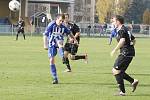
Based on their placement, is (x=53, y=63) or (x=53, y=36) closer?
(x=53, y=63)

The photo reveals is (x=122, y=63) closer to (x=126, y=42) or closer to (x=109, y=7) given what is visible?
(x=126, y=42)

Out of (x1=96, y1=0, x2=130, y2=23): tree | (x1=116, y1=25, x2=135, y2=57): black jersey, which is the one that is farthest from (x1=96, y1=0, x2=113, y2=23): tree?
(x1=116, y1=25, x2=135, y2=57): black jersey

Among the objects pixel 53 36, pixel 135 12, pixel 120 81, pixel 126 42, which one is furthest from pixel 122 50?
pixel 135 12

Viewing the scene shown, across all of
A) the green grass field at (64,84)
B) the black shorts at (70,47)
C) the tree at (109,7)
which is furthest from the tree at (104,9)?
the black shorts at (70,47)

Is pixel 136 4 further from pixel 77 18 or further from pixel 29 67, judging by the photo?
pixel 29 67

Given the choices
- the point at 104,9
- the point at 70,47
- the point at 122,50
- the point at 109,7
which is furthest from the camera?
the point at 104,9

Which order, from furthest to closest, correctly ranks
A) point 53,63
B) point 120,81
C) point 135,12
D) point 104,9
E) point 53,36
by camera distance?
point 135,12
point 104,9
point 53,36
point 53,63
point 120,81

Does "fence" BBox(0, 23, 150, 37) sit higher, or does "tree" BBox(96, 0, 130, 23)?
"tree" BBox(96, 0, 130, 23)

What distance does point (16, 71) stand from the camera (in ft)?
60.2

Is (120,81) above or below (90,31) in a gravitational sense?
above

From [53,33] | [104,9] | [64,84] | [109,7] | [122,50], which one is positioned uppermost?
[109,7]

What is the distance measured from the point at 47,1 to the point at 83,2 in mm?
56406

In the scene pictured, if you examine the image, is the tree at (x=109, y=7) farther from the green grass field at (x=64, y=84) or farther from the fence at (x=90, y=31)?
the green grass field at (x=64, y=84)

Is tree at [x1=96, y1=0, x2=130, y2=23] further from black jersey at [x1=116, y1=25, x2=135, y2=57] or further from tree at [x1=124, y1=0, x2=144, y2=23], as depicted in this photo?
black jersey at [x1=116, y1=25, x2=135, y2=57]
